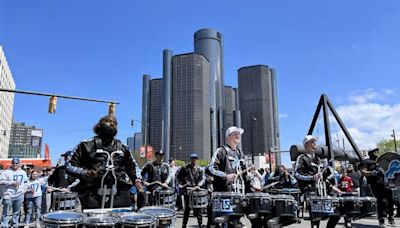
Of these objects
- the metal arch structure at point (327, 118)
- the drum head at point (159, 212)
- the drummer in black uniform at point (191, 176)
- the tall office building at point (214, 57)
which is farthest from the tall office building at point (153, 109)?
the drum head at point (159, 212)

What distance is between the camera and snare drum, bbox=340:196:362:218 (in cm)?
544

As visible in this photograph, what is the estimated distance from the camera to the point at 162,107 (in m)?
102

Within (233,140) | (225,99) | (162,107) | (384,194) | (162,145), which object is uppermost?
(225,99)

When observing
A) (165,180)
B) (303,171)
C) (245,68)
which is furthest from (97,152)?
(245,68)

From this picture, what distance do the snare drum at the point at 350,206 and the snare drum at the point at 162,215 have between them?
129 inches

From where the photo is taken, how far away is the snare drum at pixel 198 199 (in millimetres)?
7898

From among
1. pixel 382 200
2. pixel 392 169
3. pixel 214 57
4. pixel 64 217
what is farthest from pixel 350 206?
pixel 214 57

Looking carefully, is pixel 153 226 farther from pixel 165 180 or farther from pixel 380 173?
pixel 380 173

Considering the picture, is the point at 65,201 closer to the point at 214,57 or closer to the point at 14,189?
the point at 14,189

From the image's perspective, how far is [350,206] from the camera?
5.48 meters

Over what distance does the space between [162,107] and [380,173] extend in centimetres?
9425

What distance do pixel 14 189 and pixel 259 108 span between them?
86.3m

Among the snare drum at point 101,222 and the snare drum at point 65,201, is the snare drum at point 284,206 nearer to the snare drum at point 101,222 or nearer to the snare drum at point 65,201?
the snare drum at point 101,222

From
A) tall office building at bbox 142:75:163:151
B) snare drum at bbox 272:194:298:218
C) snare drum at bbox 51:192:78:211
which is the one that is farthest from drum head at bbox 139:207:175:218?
tall office building at bbox 142:75:163:151
